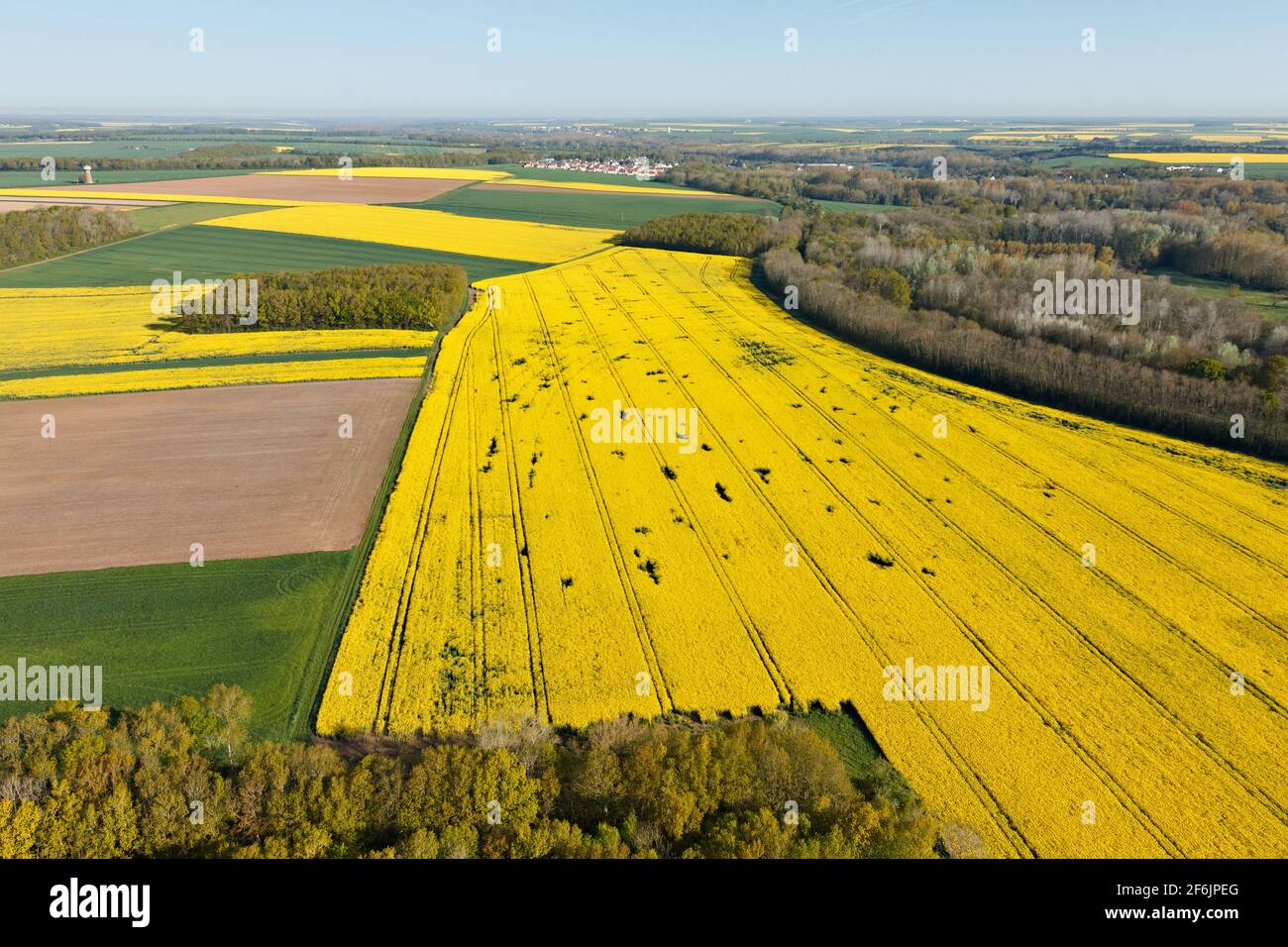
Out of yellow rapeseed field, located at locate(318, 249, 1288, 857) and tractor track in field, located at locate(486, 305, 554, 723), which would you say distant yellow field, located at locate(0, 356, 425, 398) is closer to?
yellow rapeseed field, located at locate(318, 249, 1288, 857)

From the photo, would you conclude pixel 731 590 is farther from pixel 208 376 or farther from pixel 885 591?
pixel 208 376

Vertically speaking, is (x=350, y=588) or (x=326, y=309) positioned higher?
(x=326, y=309)

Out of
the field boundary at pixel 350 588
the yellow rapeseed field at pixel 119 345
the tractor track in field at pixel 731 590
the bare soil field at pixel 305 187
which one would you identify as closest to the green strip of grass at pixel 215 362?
the yellow rapeseed field at pixel 119 345

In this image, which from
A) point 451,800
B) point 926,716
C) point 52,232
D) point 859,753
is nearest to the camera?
point 451,800

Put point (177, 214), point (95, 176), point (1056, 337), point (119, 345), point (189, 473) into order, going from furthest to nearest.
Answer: point (95, 176)
point (177, 214)
point (119, 345)
point (1056, 337)
point (189, 473)

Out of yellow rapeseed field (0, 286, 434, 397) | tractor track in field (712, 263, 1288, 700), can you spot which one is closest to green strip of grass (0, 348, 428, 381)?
yellow rapeseed field (0, 286, 434, 397)

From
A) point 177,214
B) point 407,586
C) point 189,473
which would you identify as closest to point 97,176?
point 177,214

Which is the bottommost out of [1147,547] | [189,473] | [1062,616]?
[1062,616]

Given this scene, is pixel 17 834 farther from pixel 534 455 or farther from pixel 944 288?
pixel 944 288
